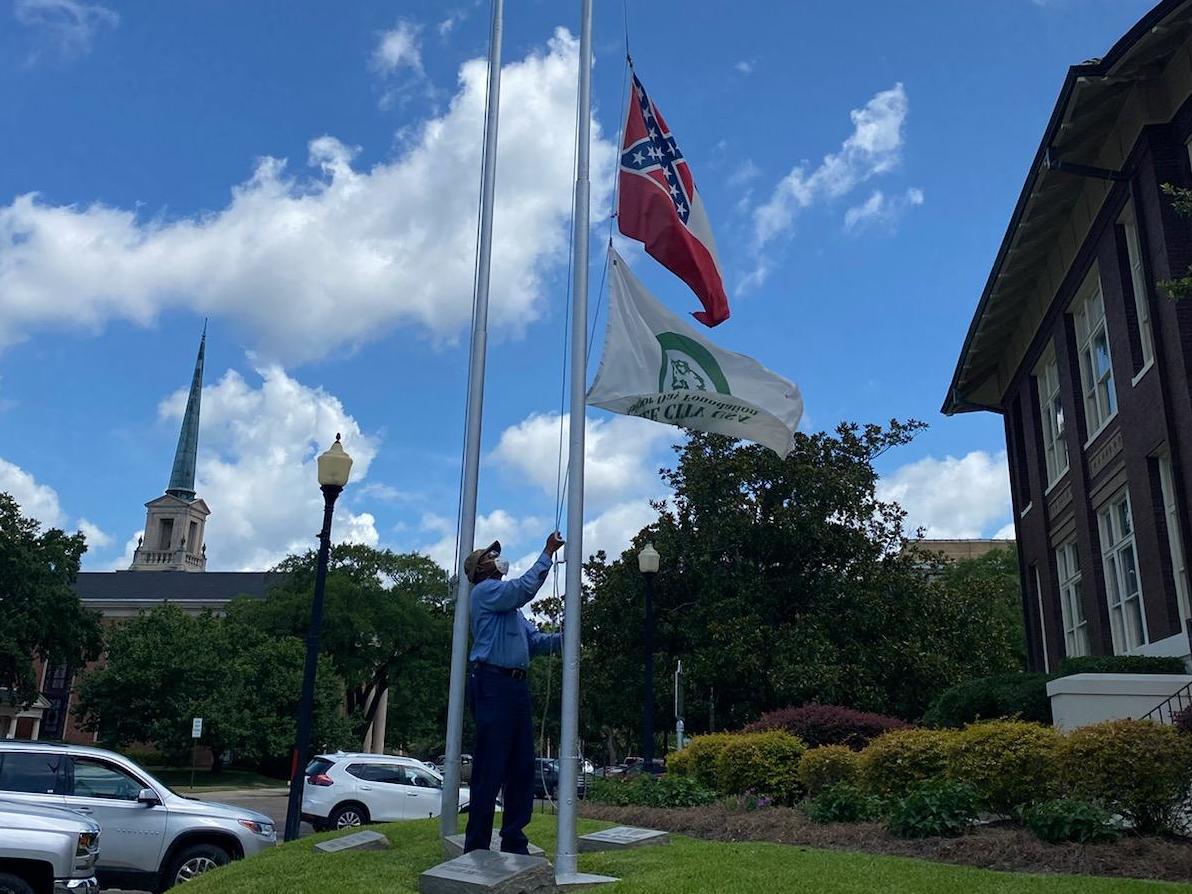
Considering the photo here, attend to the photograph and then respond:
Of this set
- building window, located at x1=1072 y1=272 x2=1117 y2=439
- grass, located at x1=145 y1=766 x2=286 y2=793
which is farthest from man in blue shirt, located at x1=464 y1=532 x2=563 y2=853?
grass, located at x1=145 y1=766 x2=286 y2=793

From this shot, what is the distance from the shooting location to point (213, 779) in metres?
50.2

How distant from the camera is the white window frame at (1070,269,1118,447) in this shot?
A: 64.4ft

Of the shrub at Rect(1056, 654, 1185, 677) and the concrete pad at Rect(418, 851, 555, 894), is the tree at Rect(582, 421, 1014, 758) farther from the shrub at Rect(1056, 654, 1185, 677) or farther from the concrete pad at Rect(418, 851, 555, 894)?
the concrete pad at Rect(418, 851, 555, 894)

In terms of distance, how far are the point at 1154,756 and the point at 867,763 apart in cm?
289

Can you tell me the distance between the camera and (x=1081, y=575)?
21703 mm

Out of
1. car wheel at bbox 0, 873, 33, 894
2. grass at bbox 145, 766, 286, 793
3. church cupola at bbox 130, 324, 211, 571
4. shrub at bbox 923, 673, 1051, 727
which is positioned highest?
church cupola at bbox 130, 324, 211, 571

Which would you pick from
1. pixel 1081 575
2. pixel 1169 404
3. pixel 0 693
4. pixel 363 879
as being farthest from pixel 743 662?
pixel 0 693

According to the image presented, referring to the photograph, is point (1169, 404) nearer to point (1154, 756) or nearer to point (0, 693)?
point (1154, 756)

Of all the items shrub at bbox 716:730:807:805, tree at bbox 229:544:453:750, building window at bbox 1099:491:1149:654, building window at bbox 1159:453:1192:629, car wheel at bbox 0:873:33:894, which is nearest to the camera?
car wheel at bbox 0:873:33:894

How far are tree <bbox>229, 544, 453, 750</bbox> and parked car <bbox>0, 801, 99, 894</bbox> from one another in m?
50.2

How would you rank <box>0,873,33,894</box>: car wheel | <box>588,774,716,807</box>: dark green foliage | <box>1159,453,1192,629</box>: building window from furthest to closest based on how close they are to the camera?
<box>1159,453,1192,629</box>: building window, <box>588,774,716,807</box>: dark green foliage, <box>0,873,33,894</box>: car wheel

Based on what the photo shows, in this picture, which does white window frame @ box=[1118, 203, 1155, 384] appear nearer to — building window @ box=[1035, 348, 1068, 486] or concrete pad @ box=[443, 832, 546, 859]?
building window @ box=[1035, 348, 1068, 486]

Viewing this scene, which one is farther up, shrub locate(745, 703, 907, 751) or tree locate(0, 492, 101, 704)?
tree locate(0, 492, 101, 704)

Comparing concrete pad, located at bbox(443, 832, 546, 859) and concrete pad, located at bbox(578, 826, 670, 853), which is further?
concrete pad, located at bbox(578, 826, 670, 853)
